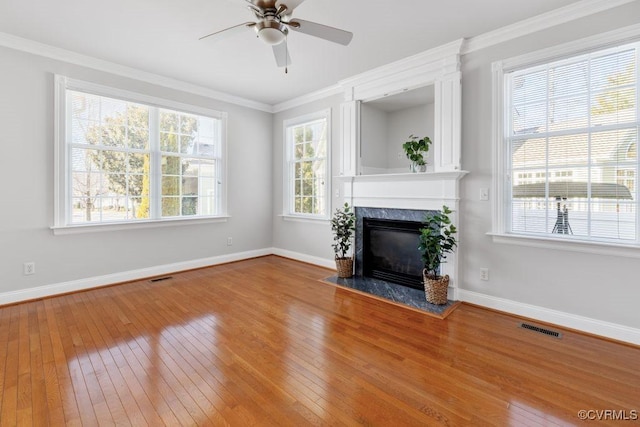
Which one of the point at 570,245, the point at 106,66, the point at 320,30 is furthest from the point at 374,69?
the point at 106,66

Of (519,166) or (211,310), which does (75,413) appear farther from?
(519,166)

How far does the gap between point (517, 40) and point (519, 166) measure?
4.07 ft

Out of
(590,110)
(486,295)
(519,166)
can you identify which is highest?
(590,110)

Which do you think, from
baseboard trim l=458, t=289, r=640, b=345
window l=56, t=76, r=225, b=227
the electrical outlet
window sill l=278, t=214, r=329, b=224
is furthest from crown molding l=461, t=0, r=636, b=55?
the electrical outlet

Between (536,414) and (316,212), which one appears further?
(316,212)

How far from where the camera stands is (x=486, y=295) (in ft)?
10.6

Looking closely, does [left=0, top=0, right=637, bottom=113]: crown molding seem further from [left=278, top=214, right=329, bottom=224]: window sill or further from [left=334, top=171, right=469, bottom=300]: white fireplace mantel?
[left=278, top=214, right=329, bottom=224]: window sill

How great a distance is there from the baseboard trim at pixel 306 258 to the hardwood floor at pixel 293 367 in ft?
5.02

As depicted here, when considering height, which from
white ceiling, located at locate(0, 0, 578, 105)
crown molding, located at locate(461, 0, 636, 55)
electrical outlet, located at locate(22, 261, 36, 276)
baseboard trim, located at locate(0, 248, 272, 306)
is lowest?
baseboard trim, located at locate(0, 248, 272, 306)

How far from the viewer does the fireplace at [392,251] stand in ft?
12.5

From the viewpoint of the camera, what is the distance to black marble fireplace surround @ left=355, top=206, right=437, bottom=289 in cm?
379

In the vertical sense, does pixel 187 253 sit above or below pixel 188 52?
below

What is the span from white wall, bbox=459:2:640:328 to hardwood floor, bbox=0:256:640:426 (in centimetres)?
30

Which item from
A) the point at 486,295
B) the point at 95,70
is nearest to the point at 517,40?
the point at 486,295
